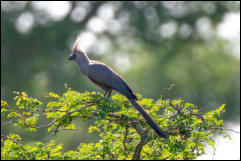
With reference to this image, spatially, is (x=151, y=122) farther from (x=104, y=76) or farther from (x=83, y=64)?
(x=83, y=64)

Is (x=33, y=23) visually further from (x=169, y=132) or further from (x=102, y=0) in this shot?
(x=169, y=132)

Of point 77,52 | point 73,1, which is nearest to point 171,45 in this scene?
point 73,1

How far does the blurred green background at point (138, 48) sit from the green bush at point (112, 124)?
8961 millimetres

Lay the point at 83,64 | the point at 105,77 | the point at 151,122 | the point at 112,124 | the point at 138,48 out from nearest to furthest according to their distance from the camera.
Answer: the point at 151,122, the point at 112,124, the point at 105,77, the point at 83,64, the point at 138,48

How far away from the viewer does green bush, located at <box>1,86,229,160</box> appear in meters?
4.86

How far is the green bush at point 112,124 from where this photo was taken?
4.86 metres

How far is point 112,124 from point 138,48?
11890 millimetres

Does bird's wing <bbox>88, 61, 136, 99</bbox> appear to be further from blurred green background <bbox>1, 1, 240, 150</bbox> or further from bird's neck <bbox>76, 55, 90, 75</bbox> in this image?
blurred green background <bbox>1, 1, 240, 150</bbox>

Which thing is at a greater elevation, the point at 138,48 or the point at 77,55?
the point at 138,48

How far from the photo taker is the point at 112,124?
525cm

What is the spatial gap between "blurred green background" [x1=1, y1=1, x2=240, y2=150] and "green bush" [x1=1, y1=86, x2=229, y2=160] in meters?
8.96

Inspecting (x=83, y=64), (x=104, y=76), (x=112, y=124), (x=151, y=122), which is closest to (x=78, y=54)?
(x=83, y=64)

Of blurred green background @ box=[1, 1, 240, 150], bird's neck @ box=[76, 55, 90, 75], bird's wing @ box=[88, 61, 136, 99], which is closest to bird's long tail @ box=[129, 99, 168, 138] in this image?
bird's wing @ box=[88, 61, 136, 99]

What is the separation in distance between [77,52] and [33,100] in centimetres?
230
